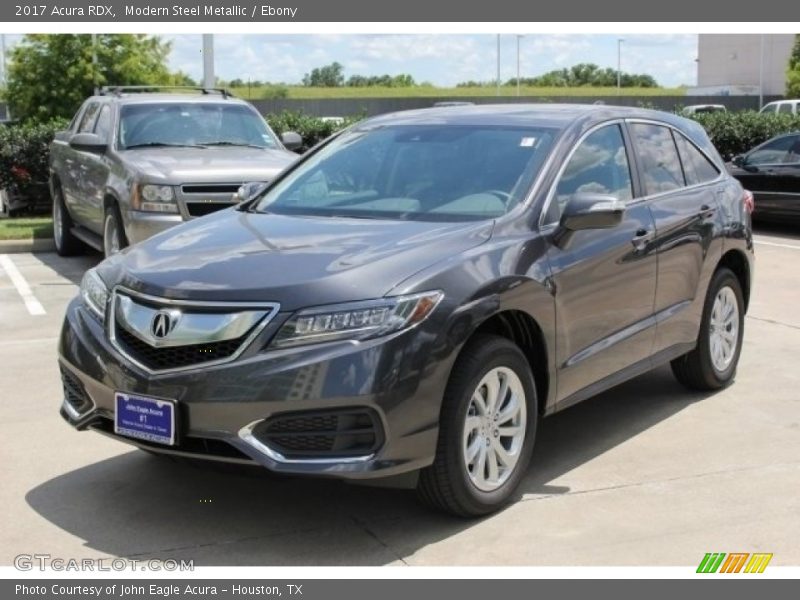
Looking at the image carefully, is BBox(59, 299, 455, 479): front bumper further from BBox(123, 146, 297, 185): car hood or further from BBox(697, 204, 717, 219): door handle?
BBox(123, 146, 297, 185): car hood

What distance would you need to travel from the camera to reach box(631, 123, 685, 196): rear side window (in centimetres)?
629

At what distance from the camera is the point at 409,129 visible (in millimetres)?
5992

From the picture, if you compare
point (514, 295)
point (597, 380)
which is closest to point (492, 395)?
point (514, 295)

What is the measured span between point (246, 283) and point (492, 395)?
3.75ft

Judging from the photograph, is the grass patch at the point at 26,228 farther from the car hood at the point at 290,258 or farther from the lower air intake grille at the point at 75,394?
the lower air intake grille at the point at 75,394

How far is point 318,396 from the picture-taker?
421 cm

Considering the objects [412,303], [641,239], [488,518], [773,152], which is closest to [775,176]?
[773,152]

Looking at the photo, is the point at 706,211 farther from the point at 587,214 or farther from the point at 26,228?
the point at 26,228

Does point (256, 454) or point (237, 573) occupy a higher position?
point (256, 454)

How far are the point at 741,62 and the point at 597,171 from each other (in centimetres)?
8016

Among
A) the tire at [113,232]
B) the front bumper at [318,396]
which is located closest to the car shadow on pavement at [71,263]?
the tire at [113,232]

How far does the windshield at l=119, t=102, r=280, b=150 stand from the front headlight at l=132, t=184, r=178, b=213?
122 centimetres

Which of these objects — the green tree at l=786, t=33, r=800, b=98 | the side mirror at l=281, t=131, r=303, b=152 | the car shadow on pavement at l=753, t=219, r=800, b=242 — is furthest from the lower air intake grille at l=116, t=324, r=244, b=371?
the green tree at l=786, t=33, r=800, b=98
